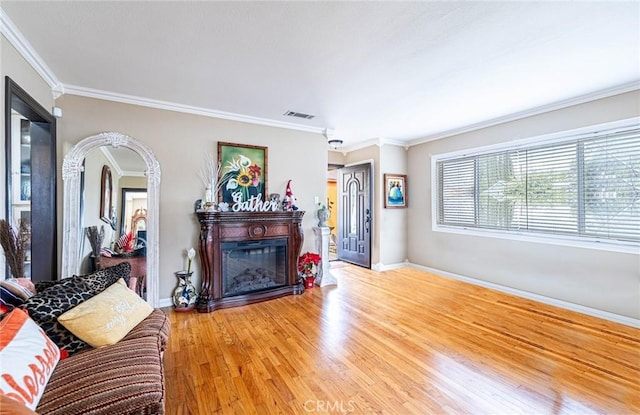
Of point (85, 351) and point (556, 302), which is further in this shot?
point (556, 302)

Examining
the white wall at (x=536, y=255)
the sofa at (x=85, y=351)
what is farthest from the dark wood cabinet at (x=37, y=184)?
the white wall at (x=536, y=255)

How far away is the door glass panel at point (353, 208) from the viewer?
584 cm

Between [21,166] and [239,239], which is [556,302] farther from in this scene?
[21,166]

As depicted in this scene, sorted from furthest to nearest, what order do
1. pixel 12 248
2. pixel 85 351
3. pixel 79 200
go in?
pixel 79 200 → pixel 12 248 → pixel 85 351

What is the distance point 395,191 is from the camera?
5422 mm

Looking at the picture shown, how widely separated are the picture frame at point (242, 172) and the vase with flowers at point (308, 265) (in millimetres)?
1085

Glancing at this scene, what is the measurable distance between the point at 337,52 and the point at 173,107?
90.9 inches

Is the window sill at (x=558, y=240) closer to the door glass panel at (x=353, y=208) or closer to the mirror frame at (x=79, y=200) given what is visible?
the door glass panel at (x=353, y=208)

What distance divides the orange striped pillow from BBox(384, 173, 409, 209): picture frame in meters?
4.77

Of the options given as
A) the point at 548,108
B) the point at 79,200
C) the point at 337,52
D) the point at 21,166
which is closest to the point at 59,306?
the point at 79,200

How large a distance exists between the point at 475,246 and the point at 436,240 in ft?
2.35

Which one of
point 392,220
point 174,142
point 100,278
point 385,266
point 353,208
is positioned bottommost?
point 385,266

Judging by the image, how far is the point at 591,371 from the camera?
2135 mm

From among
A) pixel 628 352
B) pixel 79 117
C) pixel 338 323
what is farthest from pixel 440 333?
pixel 79 117
